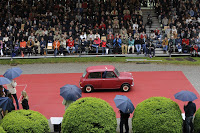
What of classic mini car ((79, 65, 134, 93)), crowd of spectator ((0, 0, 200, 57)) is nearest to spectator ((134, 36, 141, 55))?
crowd of spectator ((0, 0, 200, 57))

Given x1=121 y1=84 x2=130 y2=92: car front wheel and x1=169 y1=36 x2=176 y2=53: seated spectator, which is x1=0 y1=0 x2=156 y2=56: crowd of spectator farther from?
x1=121 y1=84 x2=130 y2=92: car front wheel

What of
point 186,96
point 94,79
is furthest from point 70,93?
point 94,79

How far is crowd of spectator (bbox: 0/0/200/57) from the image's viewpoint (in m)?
28.2

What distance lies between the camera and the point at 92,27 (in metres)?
30.5

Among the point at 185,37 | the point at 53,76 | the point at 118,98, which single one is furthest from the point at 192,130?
the point at 185,37

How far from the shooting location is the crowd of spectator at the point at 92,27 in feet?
92.4

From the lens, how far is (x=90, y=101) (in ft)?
38.9

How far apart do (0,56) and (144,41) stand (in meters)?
12.0

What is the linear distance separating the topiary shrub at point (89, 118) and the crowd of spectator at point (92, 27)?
53.6 ft

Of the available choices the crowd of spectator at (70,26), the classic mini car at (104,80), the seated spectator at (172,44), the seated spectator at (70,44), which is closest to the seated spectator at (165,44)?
the seated spectator at (172,44)

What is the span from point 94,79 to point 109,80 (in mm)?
862

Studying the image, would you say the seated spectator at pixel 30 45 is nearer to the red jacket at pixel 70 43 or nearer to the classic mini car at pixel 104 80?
the red jacket at pixel 70 43

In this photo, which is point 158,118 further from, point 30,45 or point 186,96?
point 30,45

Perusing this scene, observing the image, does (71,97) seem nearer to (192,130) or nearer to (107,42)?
(192,130)
